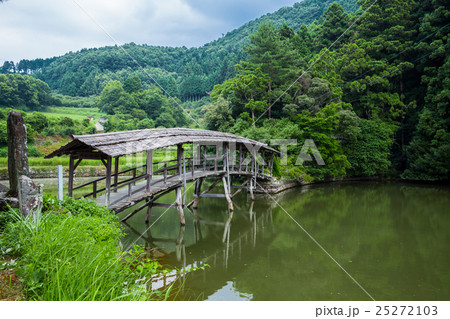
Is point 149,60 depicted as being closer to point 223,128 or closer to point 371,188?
point 223,128

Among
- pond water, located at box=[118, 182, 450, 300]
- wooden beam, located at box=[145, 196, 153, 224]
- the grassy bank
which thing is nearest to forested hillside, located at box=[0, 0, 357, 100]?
pond water, located at box=[118, 182, 450, 300]

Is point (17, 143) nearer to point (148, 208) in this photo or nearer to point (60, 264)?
point (60, 264)

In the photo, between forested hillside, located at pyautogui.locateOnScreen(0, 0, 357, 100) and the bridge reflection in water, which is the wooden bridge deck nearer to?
the bridge reflection in water

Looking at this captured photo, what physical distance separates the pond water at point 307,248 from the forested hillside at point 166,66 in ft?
138

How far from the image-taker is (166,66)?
7150cm

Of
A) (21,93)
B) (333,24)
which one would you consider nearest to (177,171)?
(333,24)

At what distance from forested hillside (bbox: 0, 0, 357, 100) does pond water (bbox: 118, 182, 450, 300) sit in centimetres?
4195

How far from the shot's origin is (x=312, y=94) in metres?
23.5

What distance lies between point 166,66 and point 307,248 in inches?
2754

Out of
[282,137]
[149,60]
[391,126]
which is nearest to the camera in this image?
[282,137]

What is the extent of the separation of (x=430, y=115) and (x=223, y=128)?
15320mm

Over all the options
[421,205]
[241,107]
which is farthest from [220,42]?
[421,205]

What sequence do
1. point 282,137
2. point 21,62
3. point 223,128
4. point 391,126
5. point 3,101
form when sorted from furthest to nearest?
point 21,62, point 3,101, point 391,126, point 223,128, point 282,137

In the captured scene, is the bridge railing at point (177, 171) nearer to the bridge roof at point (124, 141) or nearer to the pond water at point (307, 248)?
the bridge roof at point (124, 141)
